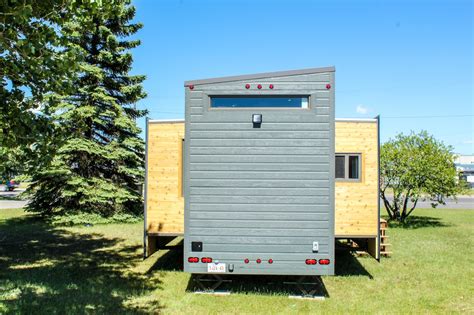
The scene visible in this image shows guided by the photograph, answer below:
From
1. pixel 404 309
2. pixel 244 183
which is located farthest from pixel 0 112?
pixel 404 309

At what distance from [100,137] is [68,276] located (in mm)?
11159

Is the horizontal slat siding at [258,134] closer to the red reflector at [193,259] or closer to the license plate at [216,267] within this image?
the red reflector at [193,259]

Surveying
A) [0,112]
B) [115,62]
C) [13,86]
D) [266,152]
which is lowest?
[266,152]

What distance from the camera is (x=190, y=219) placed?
6449 mm

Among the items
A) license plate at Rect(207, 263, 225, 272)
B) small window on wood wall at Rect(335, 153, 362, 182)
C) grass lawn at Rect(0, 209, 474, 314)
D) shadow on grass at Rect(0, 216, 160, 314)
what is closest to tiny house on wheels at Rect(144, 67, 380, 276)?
license plate at Rect(207, 263, 225, 272)

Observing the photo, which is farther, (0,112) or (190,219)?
(190,219)

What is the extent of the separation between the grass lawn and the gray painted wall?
0.76 meters

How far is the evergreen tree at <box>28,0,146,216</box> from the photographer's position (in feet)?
55.1

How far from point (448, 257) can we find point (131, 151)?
14376 mm

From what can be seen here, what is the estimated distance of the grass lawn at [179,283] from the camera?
20.5 ft

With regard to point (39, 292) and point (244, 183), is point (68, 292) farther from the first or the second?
point (244, 183)

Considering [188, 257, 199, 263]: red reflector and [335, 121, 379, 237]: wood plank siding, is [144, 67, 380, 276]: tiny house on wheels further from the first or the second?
[335, 121, 379, 237]: wood plank siding

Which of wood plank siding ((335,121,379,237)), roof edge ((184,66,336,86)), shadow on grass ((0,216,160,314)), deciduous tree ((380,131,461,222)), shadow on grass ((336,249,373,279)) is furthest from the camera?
deciduous tree ((380,131,461,222))

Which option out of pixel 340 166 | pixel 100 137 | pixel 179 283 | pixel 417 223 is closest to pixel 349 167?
pixel 340 166
